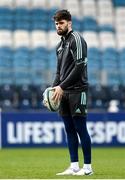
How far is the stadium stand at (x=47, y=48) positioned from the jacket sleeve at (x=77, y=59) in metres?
10.2

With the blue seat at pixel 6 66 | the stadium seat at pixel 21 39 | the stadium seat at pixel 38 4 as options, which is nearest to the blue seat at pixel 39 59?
the stadium seat at pixel 21 39

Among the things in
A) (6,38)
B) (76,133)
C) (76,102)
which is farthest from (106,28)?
(76,102)

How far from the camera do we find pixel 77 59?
28.3 ft

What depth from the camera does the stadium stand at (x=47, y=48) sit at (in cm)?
1952

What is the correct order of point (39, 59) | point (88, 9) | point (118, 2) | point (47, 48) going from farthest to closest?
point (118, 2), point (88, 9), point (47, 48), point (39, 59)

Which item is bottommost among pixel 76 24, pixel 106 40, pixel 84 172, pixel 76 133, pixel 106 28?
pixel 84 172

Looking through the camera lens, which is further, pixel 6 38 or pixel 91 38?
pixel 91 38

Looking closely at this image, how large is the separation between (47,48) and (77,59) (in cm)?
1407

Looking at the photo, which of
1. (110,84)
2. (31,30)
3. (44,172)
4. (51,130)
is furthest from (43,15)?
(44,172)

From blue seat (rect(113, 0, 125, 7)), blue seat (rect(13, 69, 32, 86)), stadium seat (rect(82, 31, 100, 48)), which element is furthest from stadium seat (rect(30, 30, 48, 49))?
blue seat (rect(113, 0, 125, 7))

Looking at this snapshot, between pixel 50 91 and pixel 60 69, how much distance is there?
1.01 ft

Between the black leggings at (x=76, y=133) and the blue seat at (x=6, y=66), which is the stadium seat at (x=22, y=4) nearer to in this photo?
the blue seat at (x=6, y=66)

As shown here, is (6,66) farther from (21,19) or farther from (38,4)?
(38,4)

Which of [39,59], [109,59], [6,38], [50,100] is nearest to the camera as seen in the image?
[50,100]
